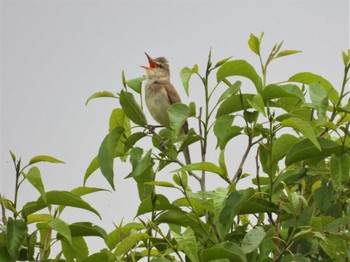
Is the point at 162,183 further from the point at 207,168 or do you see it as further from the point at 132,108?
the point at 132,108

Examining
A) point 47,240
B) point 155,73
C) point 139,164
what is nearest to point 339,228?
point 139,164

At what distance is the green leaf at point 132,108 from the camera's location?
3.33m

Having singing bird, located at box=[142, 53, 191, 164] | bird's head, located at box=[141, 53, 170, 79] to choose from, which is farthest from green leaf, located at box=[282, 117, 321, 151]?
bird's head, located at box=[141, 53, 170, 79]

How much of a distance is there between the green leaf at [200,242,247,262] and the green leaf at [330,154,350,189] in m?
0.48

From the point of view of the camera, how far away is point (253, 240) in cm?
273

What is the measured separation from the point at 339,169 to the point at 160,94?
3.71 meters

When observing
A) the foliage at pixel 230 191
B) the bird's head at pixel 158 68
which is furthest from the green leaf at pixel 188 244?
the bird's head at pixel 158 68

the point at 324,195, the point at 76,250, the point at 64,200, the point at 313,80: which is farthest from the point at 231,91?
the point at 76,250

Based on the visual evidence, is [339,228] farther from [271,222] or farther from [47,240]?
[47,240]

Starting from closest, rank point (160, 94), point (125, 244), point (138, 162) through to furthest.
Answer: point (125, 244) → point (138, 162) → point (160, 94)

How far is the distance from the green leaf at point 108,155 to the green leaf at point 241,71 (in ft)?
1.73

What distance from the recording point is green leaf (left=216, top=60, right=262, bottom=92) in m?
3.19

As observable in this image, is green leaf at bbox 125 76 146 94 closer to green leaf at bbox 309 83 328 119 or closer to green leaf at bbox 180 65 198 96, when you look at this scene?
green leaf at bbox 180 65 198 96

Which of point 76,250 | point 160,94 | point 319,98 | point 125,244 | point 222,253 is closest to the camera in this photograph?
point 222,253
